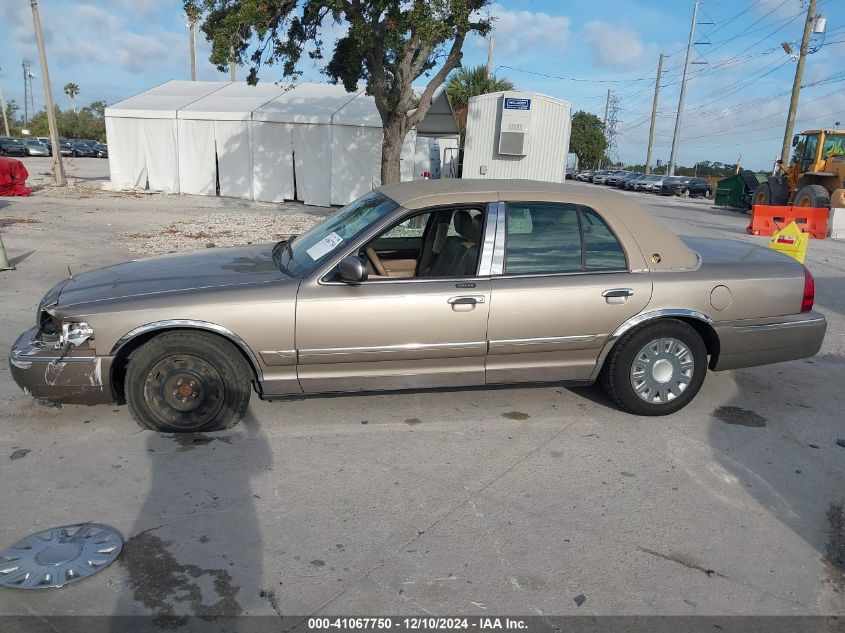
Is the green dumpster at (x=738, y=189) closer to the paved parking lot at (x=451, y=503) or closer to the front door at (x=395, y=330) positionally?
the paved parking lot at (x=451, y=503)

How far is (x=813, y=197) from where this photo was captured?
63.9ft

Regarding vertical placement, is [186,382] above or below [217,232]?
above

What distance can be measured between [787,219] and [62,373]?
59.0ft

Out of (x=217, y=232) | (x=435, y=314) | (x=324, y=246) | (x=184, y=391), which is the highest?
(x=324, y=246)

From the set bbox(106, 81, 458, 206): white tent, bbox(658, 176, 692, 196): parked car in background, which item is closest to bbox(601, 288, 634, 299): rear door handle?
bbox(106, 81, 458, 206): white tent

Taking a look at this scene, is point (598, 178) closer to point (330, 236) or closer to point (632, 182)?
point (632, 182)

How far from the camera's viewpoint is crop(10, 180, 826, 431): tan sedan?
12.9ft

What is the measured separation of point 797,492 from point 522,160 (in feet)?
44.5

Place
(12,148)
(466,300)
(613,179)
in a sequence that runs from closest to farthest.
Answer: (466,300)
(12,148)
(613,179)

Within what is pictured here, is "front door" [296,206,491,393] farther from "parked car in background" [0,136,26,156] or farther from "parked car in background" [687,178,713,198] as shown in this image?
"parked car in background" [0,136,26,156]

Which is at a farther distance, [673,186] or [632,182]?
[632,182]

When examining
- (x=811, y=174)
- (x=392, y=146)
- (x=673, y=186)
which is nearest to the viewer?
(x=392, y=146)

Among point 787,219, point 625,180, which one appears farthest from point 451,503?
point 625,180

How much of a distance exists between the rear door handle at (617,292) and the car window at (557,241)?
6.7 inches
